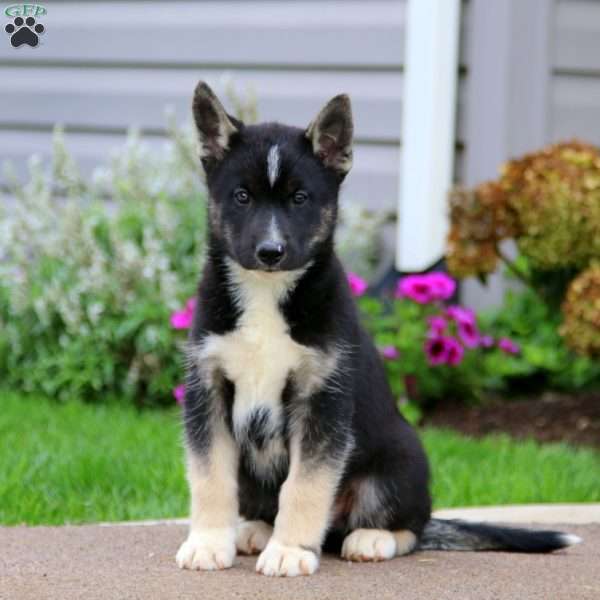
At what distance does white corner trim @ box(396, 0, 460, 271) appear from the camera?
8.18 meters

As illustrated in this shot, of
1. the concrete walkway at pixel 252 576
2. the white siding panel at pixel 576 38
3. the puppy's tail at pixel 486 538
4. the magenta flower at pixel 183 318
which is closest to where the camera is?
the concrete walkway at pixel 252 576

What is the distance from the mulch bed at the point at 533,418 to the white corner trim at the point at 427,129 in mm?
1208

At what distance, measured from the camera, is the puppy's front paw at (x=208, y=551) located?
3.93 meters

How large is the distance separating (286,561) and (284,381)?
0.60m

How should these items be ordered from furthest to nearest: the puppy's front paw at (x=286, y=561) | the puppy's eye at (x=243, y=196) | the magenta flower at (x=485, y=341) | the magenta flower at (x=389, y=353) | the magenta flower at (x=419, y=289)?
the magenta flower at (x=485, y=341) < the magenta flower at (x=419, y=289) < the magenta flower at (x=389, y=353) < the puppy's eye at (x=243, y=196) < the puppy's front paw at (x=286, y=561)

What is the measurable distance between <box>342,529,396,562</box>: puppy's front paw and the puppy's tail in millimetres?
316

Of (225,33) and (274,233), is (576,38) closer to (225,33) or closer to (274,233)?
(225,33)

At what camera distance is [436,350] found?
7621mm

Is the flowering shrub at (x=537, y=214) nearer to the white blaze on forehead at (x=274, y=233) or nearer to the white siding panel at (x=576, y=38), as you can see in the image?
the white siding panel at (x=576, y=38)

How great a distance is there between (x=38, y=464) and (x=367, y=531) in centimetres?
239

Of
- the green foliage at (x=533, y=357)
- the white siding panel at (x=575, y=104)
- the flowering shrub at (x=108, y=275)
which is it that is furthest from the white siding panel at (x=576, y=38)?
the flowering shrub at (x=108, y=275)

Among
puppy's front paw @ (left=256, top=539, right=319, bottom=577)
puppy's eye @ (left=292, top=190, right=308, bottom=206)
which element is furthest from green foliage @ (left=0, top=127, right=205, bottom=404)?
puppy's front paw @ (left=256, top=539, right=319, bottom=577)

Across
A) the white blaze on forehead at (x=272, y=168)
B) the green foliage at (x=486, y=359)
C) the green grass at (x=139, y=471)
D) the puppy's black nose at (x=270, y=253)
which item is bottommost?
the green grass at (x=139, y=471)

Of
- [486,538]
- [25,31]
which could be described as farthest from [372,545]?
[25,31]
